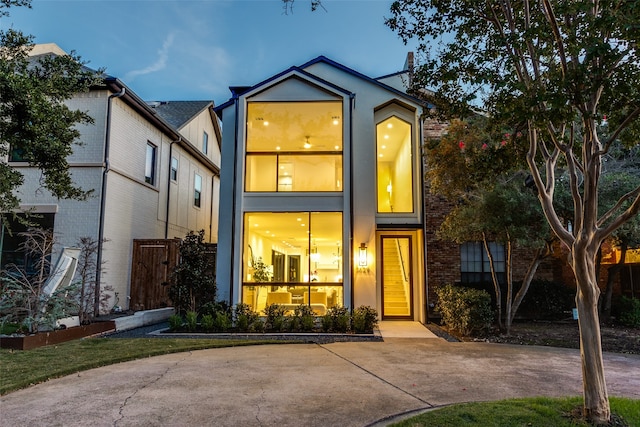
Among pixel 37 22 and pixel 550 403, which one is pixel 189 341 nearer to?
pixel 550 403

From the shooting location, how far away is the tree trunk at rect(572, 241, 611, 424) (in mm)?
4121

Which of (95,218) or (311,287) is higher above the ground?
(95,218)

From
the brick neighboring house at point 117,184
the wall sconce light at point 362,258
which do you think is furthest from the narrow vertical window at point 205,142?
the wall sconce light at point 362,258

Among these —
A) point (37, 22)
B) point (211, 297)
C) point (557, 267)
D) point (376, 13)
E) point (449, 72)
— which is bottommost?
point (211, 297)

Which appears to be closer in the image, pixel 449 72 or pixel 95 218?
pixel 449 72

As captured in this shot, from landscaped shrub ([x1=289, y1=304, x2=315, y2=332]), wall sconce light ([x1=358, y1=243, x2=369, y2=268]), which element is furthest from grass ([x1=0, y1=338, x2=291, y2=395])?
wall sconce light ([x1=358, y1=243, x2=369, y2=268])

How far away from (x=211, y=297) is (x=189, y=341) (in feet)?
9.17

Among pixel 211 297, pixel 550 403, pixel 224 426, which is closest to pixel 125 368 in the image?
pixel 224 426

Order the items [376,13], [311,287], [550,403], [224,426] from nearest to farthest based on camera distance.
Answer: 1. [224,426]
2. [550,403]
3. [376,13]
4. [311,287]

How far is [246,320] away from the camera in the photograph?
10281 millimetres

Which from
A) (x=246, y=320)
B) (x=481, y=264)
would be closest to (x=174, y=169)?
(x=246, y=320)

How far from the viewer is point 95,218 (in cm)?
1184

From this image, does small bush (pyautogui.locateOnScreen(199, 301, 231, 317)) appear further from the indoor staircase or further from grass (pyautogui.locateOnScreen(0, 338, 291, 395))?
the indoor staircase

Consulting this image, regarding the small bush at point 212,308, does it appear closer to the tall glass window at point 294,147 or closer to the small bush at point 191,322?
the small bush at point 191,322
